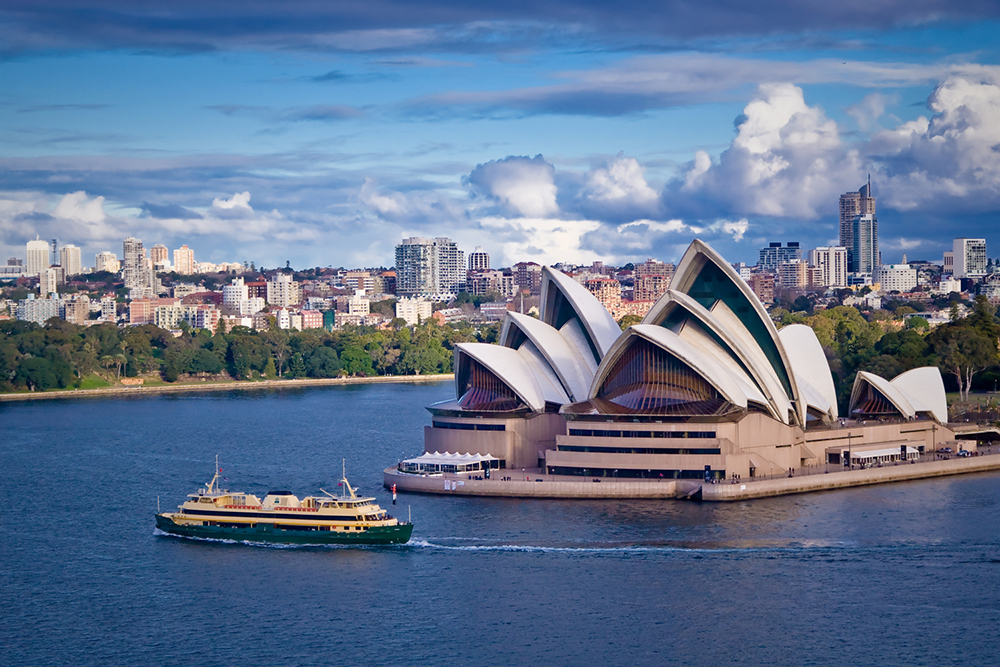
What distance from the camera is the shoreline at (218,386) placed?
9625 centimetres

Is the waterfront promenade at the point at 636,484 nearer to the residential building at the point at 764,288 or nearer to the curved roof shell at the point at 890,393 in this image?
the curved roof shell at the point at 890,393

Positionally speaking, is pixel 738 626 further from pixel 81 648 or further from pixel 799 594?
pixel 81 648

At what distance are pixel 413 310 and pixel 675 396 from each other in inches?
5084

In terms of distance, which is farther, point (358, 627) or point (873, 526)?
point (873, 526)

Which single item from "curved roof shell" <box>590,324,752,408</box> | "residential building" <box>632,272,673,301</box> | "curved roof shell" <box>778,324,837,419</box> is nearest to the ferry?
"curved roof shell" <box>590,324,752,408</box>

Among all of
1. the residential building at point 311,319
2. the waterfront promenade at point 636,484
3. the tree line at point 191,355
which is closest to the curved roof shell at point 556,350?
the waterfront promenade at point 636,484

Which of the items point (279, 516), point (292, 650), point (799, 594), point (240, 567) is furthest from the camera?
point (279, 516)

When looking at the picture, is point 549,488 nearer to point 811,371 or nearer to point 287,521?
point 287,521

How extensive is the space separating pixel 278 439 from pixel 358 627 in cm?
3359

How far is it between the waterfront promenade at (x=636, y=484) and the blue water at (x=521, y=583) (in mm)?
778

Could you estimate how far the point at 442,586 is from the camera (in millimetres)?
33000

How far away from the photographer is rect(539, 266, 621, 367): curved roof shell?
51.3m

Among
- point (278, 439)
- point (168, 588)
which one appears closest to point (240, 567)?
point (168, 588)

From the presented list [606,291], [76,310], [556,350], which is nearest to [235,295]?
[76,310]
